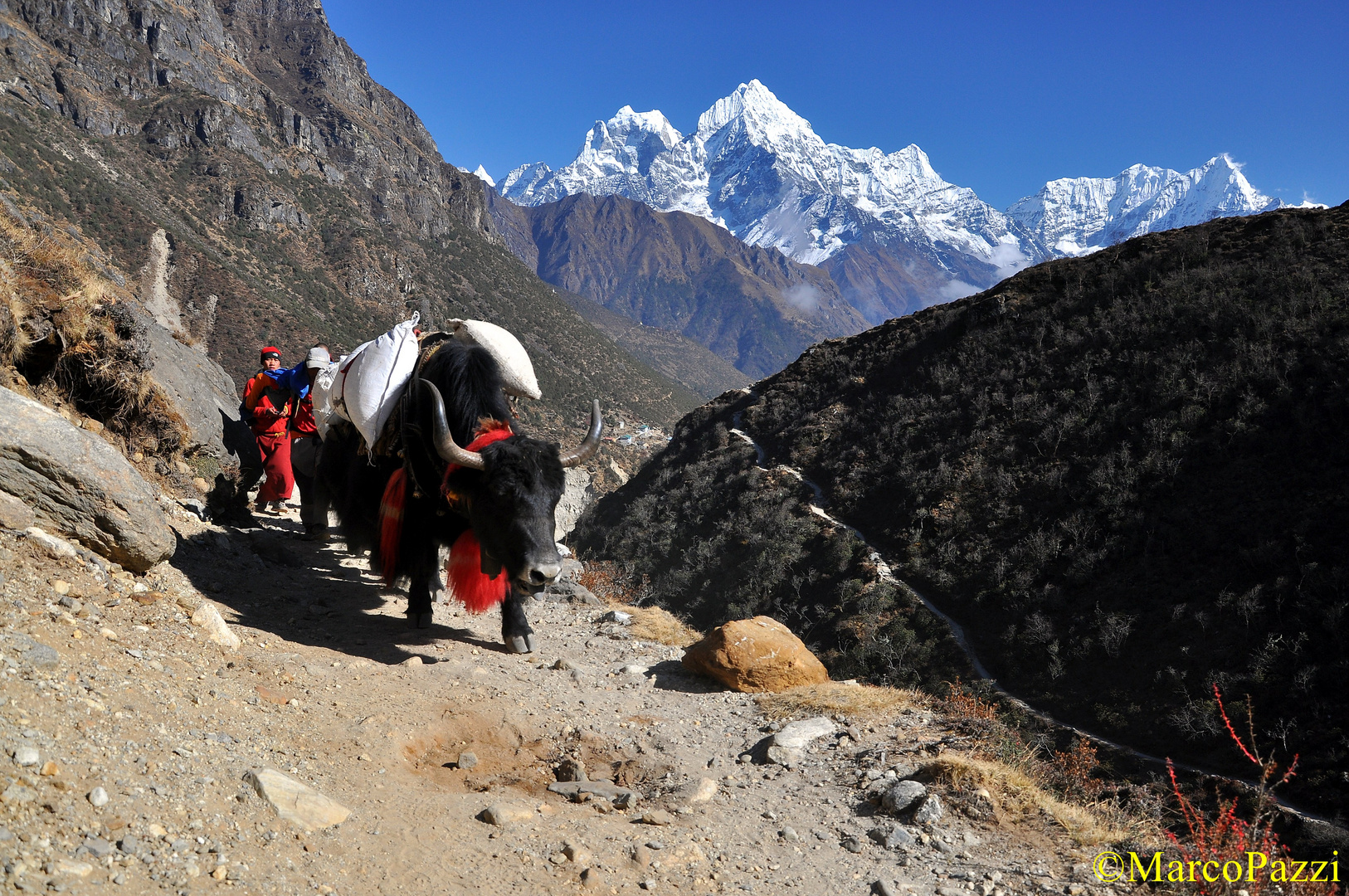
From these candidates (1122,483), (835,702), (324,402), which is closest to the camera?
(835,702)

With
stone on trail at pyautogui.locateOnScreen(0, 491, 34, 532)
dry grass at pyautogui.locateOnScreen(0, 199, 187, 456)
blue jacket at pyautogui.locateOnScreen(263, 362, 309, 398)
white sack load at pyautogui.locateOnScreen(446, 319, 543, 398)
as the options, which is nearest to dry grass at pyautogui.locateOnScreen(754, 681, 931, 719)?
white sack load at pyautogui.locateOnScreen(446, 319, 543, 398)

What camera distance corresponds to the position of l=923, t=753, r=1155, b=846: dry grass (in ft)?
10.7

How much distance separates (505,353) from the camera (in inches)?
216

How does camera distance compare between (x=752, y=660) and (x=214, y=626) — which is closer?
(x=214, y=626)

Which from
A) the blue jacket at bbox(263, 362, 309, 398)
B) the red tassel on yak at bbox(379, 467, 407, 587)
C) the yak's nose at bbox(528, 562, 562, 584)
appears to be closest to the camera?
the yak's nose at bbox(528, 562, 562, 584)

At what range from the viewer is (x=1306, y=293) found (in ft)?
38.2

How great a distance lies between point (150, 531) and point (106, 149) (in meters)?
83.4

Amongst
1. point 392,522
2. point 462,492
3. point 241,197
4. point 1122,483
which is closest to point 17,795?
point 462,492

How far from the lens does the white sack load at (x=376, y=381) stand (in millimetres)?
5090

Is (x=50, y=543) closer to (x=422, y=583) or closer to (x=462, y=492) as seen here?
(x=462, y=492)

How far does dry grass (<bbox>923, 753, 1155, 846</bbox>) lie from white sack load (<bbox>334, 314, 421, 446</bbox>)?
425 cm

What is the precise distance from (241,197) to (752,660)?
8712cm

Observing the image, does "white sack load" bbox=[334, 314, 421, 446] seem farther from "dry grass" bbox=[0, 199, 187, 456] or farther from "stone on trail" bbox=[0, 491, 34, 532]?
"dry grass" bbox=[0, 199, 187, 456]

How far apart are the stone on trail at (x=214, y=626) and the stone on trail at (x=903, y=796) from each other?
3624mm
